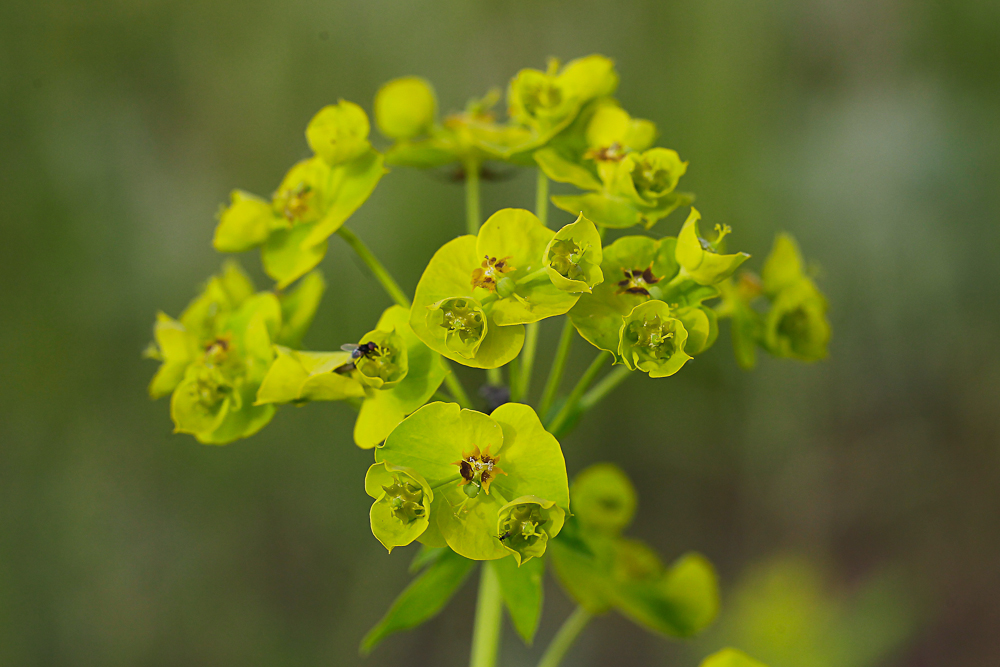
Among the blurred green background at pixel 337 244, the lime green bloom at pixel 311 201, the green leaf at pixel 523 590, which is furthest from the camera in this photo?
the blurred green background at pixel 337 244

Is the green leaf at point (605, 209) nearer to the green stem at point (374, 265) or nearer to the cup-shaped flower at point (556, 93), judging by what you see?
the cup-shaped flower at point (556, 93)

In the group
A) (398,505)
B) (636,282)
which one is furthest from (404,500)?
(636,282)

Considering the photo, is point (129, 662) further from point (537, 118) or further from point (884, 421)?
point (884, 421)

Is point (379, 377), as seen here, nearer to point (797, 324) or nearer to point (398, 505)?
point (398, 505)

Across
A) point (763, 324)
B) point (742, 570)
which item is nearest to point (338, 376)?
point (763, 324)

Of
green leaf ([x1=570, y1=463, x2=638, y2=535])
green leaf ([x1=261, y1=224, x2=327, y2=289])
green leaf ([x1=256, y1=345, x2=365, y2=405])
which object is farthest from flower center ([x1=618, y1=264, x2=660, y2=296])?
green leaf ([x1=570, y1=463, x2=638, y2=535])

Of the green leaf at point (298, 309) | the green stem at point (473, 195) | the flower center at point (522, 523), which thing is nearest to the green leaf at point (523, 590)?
Result: the flower center at point (522, 523)

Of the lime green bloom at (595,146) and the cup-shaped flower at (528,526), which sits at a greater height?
the lime green bloom at (595,146)
